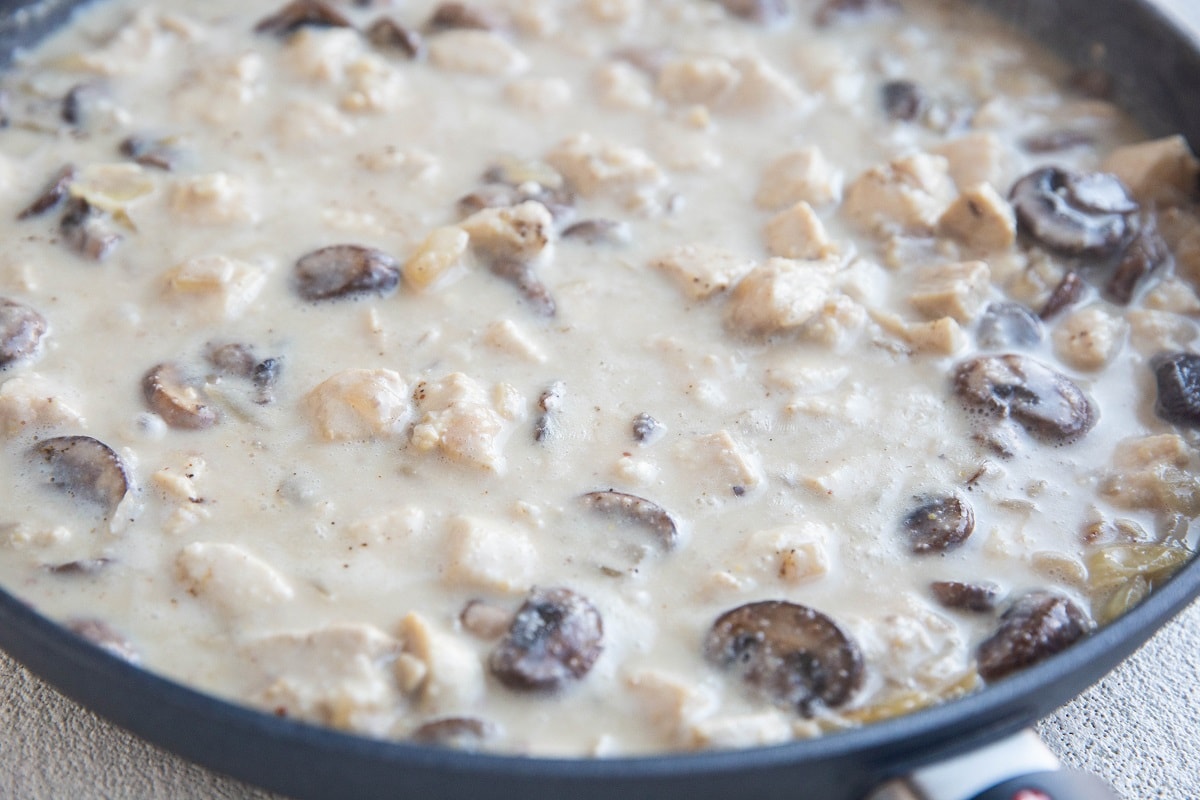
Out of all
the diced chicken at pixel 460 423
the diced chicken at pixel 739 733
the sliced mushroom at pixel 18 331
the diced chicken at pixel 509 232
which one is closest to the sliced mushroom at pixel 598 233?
the diced chicken at pixel 509 232

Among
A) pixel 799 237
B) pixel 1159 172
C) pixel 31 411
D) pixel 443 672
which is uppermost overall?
pixel 1159 172

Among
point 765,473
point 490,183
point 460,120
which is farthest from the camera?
point 460,120

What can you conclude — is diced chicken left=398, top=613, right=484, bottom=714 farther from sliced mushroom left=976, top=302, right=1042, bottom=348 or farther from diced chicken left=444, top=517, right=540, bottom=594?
sliced mushroom left=976, top=302, right=1042, bottom=348

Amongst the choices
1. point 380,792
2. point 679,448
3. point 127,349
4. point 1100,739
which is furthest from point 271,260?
point 1100,739

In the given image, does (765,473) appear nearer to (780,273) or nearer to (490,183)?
(780,273)

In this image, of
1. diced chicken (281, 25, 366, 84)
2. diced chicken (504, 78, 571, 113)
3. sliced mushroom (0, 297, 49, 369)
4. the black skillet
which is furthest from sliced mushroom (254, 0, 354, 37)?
the black skillet

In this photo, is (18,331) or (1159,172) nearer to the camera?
(18,331)

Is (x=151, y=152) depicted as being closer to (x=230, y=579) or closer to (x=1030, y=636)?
(x=230, y=579)

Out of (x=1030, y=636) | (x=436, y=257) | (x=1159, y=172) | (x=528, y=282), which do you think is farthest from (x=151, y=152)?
(x=1159, y=172)
